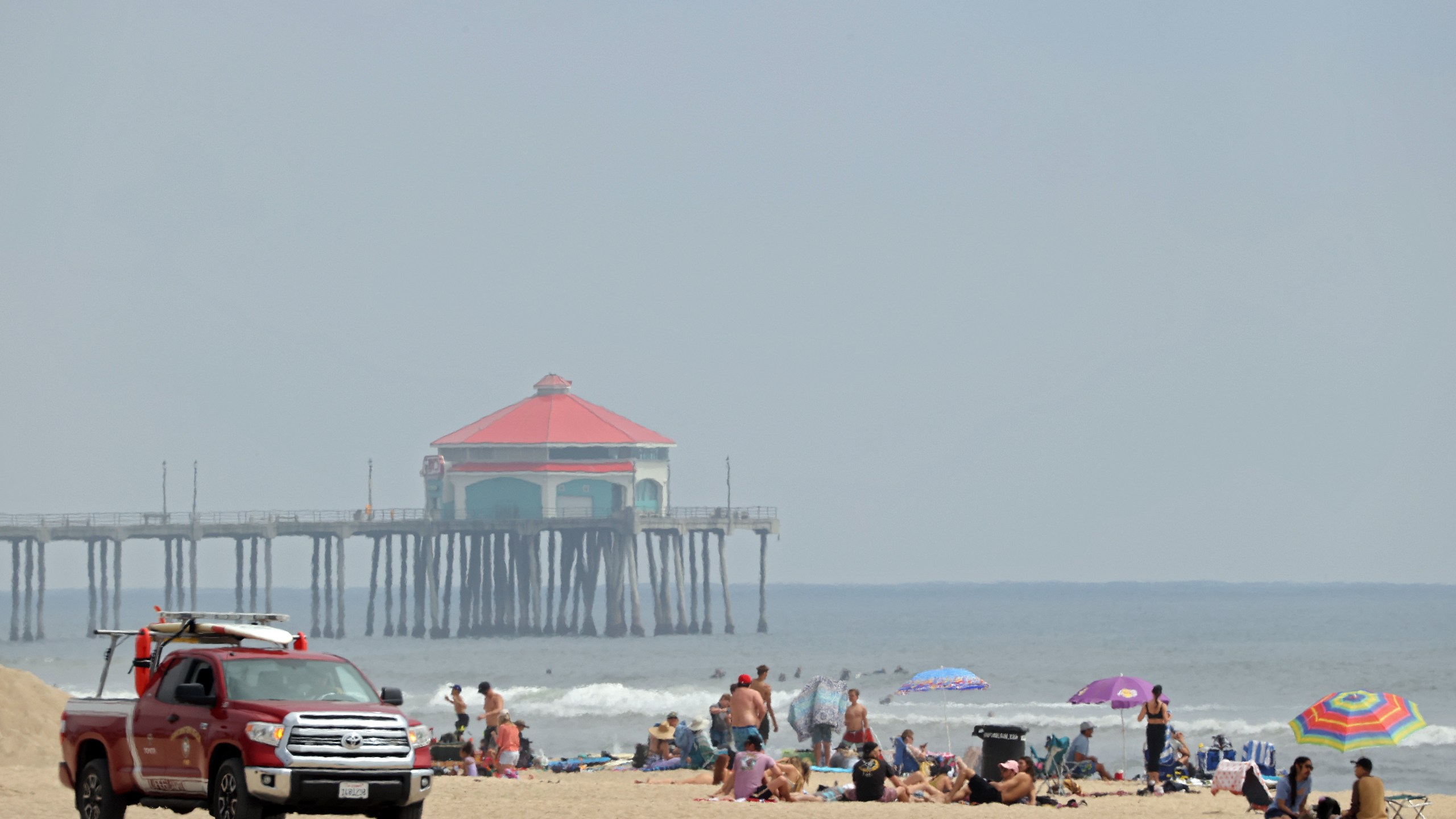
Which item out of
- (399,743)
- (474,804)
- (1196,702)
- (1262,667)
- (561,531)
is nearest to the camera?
(399,743)

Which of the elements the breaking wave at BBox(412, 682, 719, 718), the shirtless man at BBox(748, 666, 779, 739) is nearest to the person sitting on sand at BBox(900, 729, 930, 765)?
the shirtless man at BBox(748, 666, 779, 739)

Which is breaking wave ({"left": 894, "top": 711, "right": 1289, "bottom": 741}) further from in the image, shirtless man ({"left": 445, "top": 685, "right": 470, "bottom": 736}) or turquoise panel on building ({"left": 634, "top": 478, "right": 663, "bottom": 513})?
turquoise panel on building ({"left": 634, "top": 478, "right": 663, "bottom": 513})

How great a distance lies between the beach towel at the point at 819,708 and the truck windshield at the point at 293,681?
31.2ft

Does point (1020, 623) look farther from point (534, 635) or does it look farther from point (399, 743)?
point (399, 743)

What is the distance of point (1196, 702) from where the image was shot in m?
44.4

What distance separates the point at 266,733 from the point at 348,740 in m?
0.49

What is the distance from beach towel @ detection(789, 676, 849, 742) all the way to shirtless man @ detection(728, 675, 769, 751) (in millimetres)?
1533

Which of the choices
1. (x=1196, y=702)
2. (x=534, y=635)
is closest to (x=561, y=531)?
(x=534, y=635)

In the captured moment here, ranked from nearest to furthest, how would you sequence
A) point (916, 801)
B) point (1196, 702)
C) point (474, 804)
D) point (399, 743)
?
1. point (399, 743)
2. point (474, 804)
3. point (916, 801)
4. point (1196, 702)

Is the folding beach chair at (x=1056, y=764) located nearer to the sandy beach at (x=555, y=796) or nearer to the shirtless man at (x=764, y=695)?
the sandy beach at (x=555, y=796)

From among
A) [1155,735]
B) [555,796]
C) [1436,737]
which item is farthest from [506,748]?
[1436,737]

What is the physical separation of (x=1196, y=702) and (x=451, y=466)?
116 ft

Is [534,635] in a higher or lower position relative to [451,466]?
lower

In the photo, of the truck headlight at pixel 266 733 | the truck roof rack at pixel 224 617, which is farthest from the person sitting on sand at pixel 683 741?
the truck headlight at pixel 266 733
